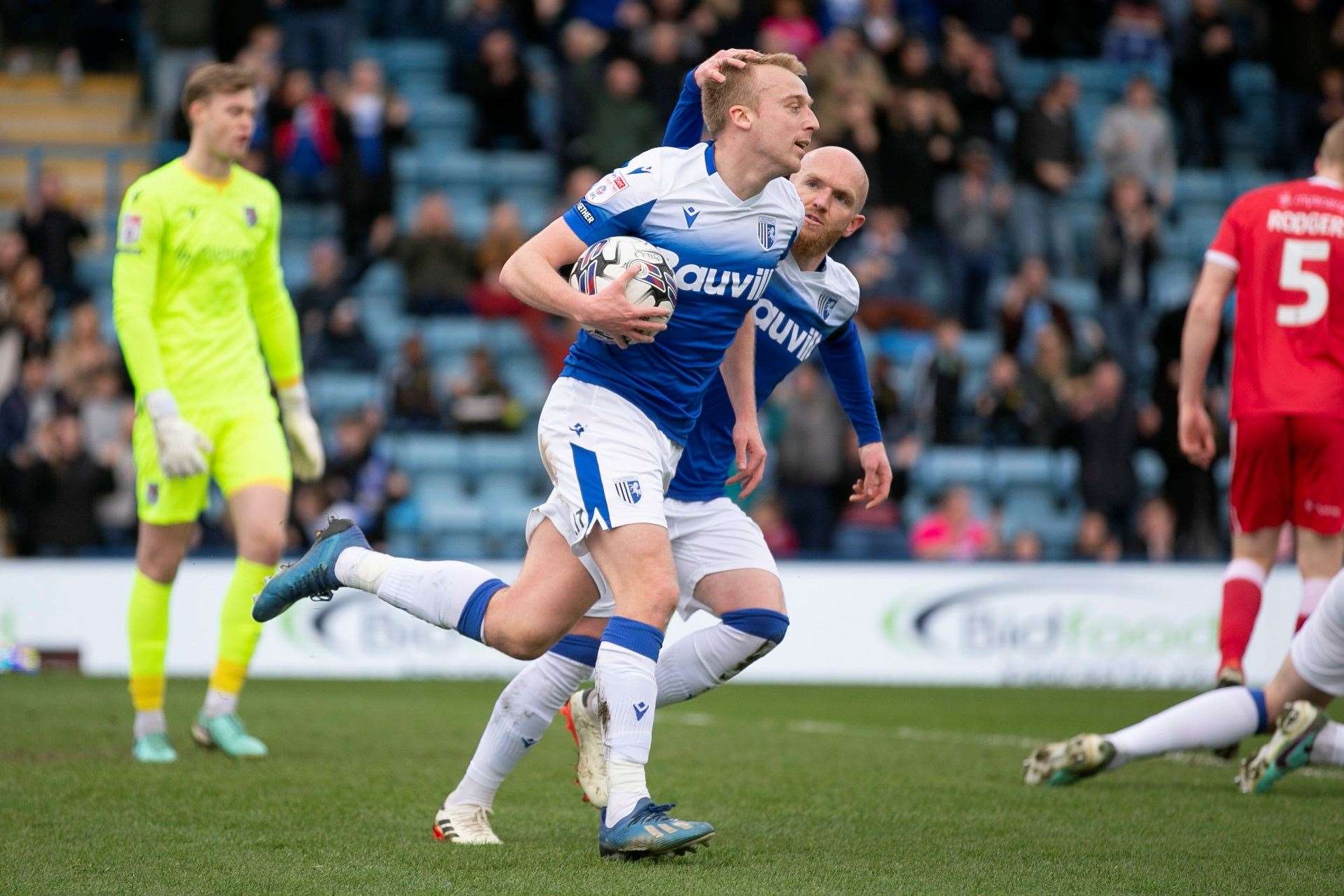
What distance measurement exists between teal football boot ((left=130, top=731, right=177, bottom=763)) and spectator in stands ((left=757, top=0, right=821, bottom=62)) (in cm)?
1204

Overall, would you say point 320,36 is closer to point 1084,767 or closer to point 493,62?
point 493,62

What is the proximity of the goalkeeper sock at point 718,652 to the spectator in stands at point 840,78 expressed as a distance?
1193 centimetres

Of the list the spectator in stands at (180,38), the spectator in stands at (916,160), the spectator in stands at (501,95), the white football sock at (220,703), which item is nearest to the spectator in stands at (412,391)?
the spectator in stands at (501,95)

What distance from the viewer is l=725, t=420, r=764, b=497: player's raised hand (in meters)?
5.73

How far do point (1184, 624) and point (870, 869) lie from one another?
9717mm

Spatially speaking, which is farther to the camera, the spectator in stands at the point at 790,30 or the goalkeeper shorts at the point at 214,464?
the spectator in stands at the point at 790,30

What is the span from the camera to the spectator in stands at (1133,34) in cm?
2038

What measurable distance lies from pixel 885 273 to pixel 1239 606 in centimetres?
983

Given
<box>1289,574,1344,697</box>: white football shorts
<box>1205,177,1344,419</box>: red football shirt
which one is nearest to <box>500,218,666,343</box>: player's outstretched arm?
<box>1289,574,1344,697</box>: white football shorts

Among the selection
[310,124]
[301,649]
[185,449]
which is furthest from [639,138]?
[185,449]

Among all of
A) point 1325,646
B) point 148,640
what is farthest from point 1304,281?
point 148,640

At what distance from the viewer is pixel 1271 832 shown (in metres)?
5.53

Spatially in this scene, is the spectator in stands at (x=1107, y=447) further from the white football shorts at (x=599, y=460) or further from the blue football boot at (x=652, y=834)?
the blue football boot at (x=652, y=834)

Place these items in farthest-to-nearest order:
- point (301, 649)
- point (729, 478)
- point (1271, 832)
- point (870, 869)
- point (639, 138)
A: point (639, 138)
point (301, 649)
point (729, 478)
point (1271, 832)
point (870, 869)
